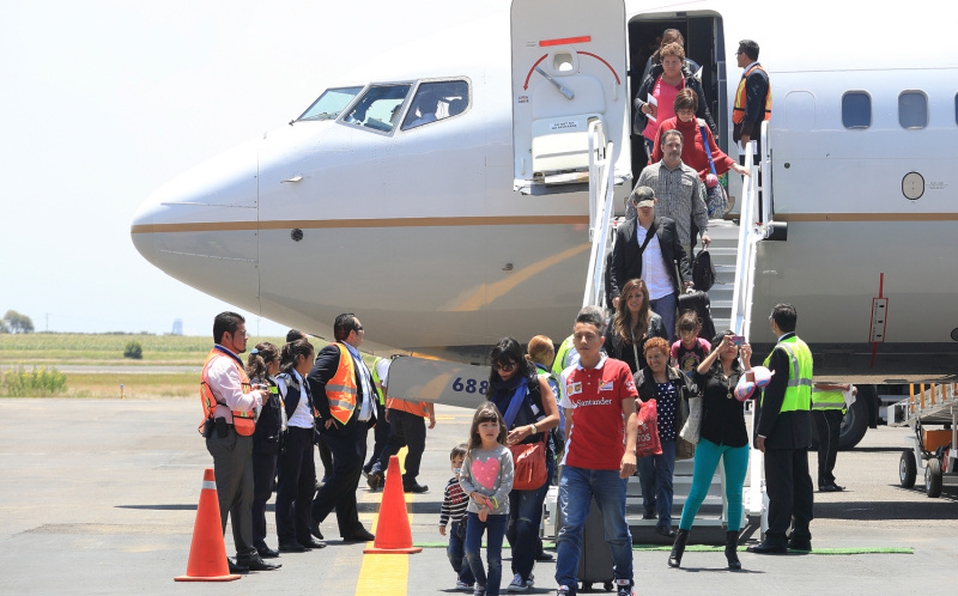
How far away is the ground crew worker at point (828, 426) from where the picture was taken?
17406 mm

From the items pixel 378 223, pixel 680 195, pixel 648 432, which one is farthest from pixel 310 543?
pixel 680 195

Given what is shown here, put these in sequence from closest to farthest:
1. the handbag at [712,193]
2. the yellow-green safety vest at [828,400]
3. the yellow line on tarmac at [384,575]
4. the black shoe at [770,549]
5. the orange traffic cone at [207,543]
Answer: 1. the yellow line on tarmac at [384,575]
2. the orange traffic cone at [207,543]
3. the black shoe at [770,549]
4. the handbag at [712,193]
5. the yellow-green safety vest at [828,400]

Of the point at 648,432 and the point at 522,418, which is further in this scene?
the point at 648,432

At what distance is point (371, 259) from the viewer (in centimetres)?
1358

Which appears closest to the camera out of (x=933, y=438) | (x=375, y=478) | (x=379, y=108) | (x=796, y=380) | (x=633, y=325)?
(x=633, y=325)

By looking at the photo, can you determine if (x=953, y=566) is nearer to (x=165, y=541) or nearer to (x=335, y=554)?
(x=335, y=554)

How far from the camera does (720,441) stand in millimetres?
10016

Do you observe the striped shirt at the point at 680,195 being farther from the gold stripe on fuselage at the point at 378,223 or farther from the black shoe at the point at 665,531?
the black shoe at the point at 665,531

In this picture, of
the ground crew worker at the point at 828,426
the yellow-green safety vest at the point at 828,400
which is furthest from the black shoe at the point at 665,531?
the yellow-green safety vest at the point at 828,400

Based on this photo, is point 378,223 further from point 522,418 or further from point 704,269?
point 522,418

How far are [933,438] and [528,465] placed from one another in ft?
33.6

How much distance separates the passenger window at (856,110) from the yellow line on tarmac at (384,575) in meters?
6.30

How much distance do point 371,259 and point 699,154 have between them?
340 centimetres

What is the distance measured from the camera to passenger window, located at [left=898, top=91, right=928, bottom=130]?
13344mm
